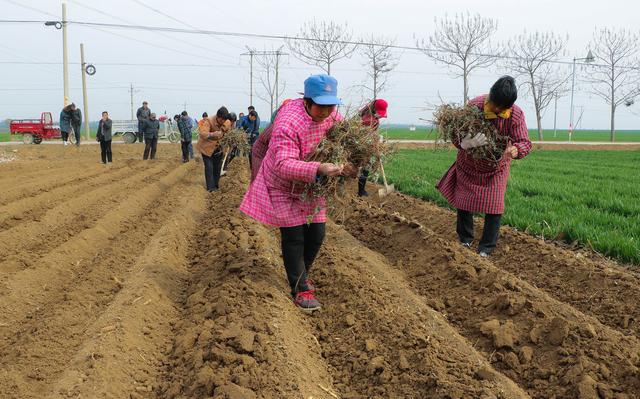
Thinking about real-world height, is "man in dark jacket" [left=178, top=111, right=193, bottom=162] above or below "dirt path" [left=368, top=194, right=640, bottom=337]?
above

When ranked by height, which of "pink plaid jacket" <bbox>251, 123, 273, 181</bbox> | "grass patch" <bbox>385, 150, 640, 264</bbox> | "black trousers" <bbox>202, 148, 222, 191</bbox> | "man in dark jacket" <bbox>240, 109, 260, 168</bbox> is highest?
"man in dark jacket" <bbox>240, 109, 260, 168</bbox>

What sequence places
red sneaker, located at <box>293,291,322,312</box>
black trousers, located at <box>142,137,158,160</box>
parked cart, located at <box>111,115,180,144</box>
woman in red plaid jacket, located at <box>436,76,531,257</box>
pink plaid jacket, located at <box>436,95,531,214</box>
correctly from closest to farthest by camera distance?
red sneaker, located at <box>293,291,322,312</box>
woman in red plaid jacket, located at <box>436,76,531,257</box>
pink plaid jacket, located at <box>436,95,531,214</box>
black trousers, located at <box>142,137,158,160</box>
parked cart, located at <box>111,115,180,144</box>

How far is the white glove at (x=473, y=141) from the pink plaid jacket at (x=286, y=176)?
1712mm

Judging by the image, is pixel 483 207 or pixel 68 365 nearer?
pixel 68 365

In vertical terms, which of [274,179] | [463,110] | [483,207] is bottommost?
[483,207]

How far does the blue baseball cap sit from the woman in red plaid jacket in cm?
206

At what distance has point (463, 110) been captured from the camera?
574cm

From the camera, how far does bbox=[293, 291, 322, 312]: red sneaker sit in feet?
14.2

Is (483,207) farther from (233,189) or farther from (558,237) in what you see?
(233,189)

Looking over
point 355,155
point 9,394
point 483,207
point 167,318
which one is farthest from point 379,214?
point 9,394

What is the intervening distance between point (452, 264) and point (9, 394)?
3.68 metres

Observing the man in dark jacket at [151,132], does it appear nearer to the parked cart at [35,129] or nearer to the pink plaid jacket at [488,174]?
the parked cart at [35,129]

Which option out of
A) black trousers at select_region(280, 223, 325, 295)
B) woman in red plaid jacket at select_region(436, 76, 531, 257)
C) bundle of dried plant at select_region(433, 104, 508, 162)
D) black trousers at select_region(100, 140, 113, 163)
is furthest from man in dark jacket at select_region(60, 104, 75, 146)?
black trousers at select_region(280, 223, 325, 295)

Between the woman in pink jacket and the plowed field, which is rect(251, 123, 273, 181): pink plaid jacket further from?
the plowed field
